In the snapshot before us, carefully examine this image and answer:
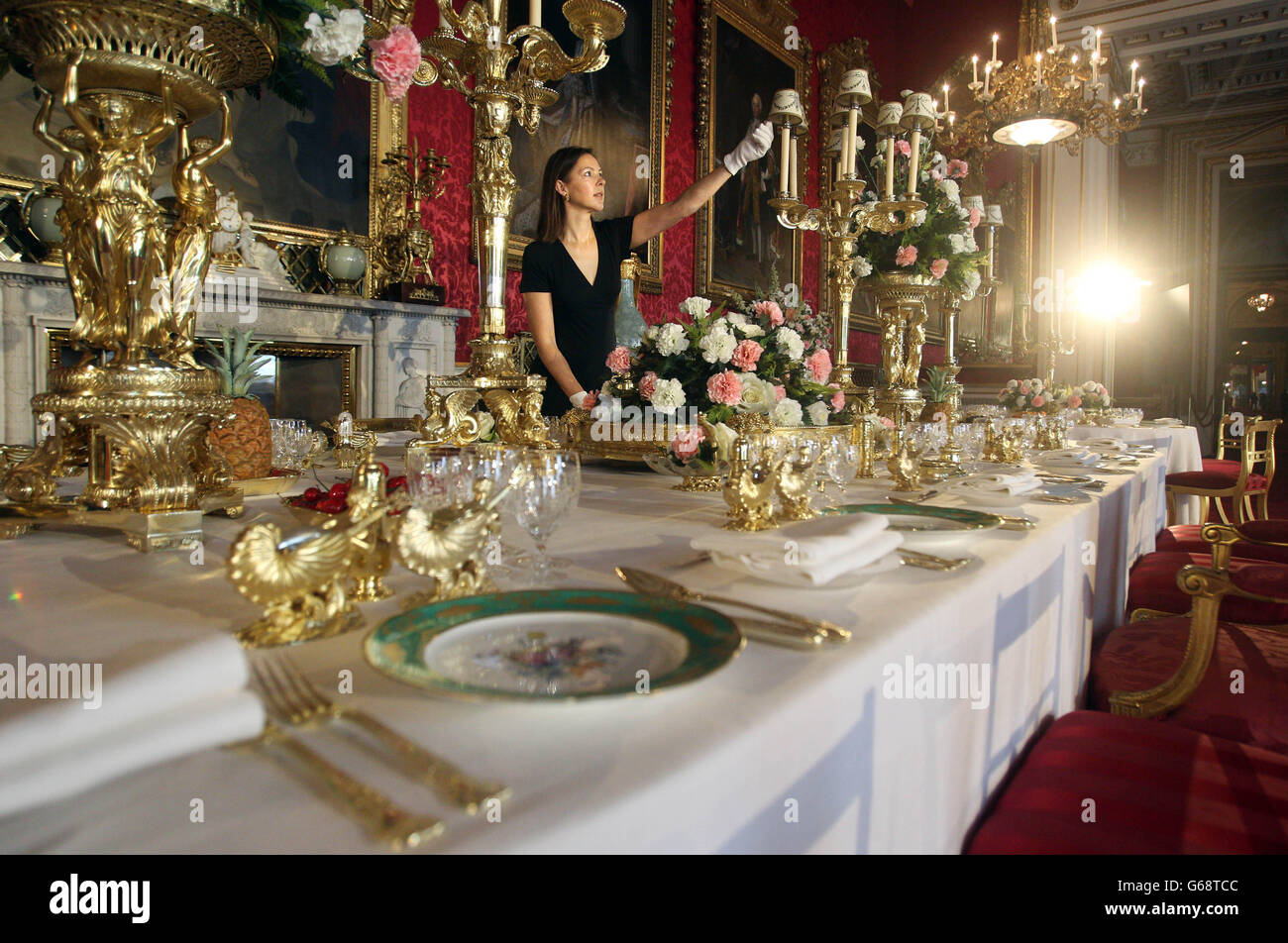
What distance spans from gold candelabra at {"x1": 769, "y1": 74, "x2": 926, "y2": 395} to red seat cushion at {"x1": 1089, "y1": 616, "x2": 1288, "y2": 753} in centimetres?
125

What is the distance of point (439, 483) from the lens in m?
1.00

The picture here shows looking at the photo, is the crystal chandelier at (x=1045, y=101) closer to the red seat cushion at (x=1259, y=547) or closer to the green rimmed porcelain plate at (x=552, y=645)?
the red seat cushion at (x=1259, y=547)

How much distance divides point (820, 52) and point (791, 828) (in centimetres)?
858

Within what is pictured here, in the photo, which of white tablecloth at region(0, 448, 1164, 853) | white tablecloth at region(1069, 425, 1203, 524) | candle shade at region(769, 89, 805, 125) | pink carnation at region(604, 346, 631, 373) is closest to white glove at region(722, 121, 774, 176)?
candle shade at region(769, 89, 805, 125)

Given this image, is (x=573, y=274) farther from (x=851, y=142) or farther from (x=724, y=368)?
(x=724, y=368)

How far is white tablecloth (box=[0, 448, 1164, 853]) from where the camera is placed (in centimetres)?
44

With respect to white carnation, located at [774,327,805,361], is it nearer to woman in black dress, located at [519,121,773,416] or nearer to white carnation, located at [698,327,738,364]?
white carnation, located at [698,327,738,364]

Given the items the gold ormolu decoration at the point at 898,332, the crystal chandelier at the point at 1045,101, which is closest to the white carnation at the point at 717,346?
the gold ormolu decoration at the point at 898,332

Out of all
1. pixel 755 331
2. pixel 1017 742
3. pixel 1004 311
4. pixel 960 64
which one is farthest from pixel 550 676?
pixel 1004 311

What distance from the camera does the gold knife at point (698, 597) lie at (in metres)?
0.75

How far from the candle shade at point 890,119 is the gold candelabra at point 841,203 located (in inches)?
7.4

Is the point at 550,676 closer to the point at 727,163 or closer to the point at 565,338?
the point at 727,163

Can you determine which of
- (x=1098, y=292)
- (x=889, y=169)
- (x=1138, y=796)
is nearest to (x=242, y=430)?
(x=1138, y=796)

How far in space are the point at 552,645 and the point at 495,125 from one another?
4.91ft
